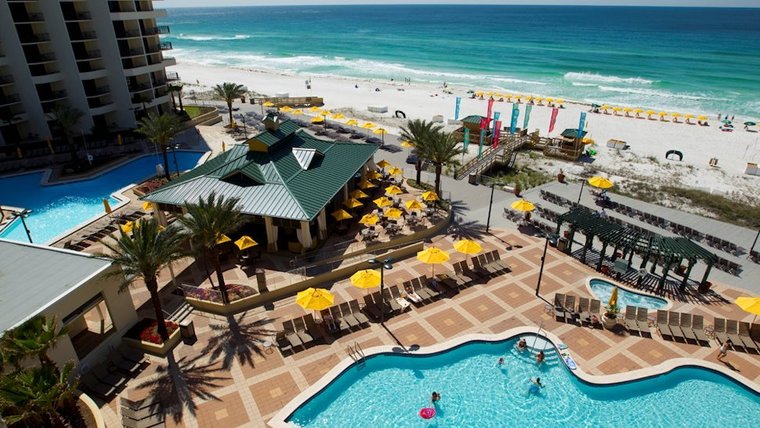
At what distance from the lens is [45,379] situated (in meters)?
13.5

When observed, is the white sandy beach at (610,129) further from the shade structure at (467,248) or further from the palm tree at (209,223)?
the palm tree at (209,223)

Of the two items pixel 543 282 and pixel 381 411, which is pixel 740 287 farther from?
pixel 381 411

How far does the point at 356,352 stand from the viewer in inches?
778

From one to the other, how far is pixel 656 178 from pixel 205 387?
144 feet

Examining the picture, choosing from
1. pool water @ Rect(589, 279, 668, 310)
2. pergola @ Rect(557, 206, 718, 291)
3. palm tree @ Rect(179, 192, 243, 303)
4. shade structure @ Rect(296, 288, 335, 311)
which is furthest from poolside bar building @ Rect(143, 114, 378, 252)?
pool water @ Rect(589, 279, 668, 310)

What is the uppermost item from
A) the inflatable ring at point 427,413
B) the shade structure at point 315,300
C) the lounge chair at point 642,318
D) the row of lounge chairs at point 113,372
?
the shade structure at point 315,300

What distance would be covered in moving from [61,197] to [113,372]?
998 inches

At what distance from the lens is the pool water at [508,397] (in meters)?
17.0

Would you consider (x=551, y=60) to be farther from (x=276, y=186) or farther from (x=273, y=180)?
(x=276, y=186)

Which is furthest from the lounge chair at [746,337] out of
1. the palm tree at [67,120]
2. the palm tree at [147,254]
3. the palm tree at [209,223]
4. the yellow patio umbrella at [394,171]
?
the palm tree at [67,120]

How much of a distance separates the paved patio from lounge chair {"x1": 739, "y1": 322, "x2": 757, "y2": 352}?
0.58 meters

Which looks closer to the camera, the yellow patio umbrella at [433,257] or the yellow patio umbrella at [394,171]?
the yellow patio umbrella at [433,257]

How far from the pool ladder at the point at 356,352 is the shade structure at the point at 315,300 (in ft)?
7.23

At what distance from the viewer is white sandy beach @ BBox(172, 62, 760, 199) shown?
44347mm
